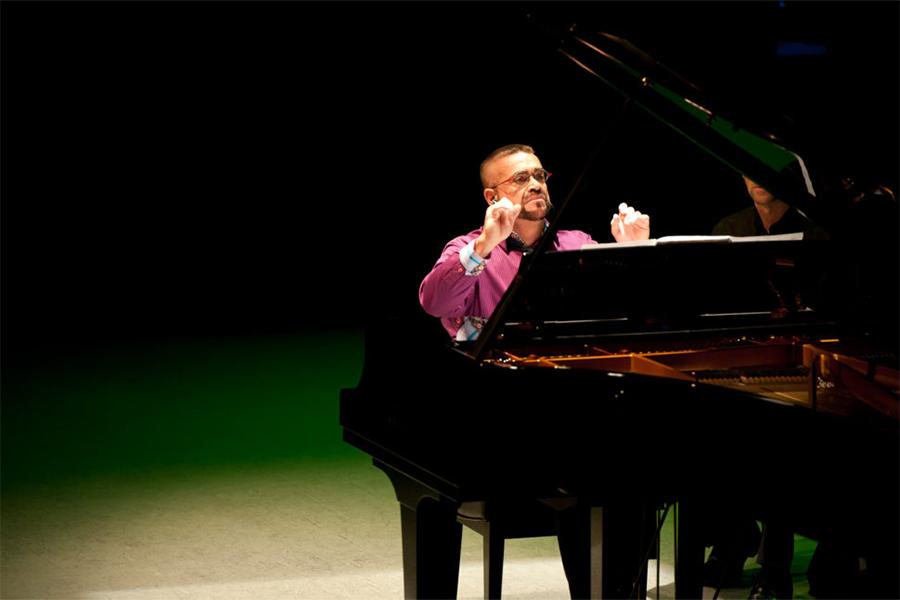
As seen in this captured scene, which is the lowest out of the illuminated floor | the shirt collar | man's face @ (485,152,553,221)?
the illuminated floor

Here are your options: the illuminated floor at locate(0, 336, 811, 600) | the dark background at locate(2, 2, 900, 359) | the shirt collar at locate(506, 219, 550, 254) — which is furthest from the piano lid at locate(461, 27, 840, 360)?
the dark background at locate(2, 2, 900, 359)

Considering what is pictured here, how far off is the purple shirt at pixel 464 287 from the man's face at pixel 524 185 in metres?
0.13

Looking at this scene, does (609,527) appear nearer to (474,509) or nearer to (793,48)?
(474,509)

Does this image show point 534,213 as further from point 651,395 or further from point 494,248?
point 651,395

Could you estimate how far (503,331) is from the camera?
3326 mm

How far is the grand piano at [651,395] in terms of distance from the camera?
8.54ft

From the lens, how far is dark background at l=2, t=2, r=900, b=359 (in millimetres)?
8375

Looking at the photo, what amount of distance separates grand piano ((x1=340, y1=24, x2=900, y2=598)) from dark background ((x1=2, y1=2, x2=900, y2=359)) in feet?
13.3

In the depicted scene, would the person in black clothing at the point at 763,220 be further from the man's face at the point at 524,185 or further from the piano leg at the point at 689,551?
the piano leg at the point at 689,551

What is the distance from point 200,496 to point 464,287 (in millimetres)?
2057

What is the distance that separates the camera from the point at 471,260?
3.47 meters

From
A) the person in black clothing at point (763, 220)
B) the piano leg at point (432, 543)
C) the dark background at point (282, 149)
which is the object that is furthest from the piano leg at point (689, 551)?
the dark background at point (282, 149)

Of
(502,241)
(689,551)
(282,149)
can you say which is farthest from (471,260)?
(282,149)

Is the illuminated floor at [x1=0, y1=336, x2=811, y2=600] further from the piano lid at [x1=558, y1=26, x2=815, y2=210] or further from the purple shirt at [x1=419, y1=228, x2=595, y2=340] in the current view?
the piano lid at [x1=558, y1=26, x2=815, y2=210]
